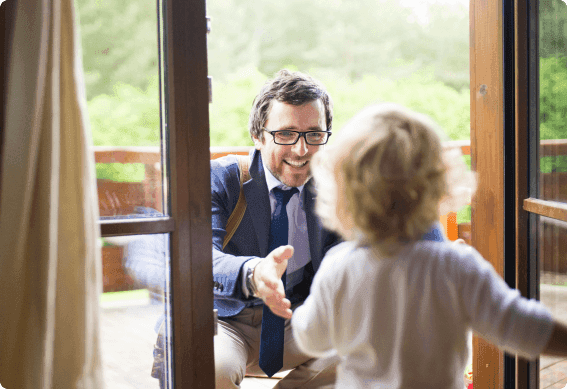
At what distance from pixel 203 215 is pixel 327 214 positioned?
0.43 m

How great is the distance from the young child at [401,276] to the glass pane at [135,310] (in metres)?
0.53

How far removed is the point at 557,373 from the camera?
1.33m

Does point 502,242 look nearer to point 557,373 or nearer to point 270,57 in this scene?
point 557,373

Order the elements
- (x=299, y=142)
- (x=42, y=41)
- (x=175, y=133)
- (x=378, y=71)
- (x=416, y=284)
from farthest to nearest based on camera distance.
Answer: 1. (x=378, y=71)
2. (x=299, y=142)
3. (x=175, y=133)
4. (x=42, y=41)
5. (x=416, y=284)

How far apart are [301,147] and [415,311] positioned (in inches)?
45.3

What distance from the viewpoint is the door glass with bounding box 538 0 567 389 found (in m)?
1.29

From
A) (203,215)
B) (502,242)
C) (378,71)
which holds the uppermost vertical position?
(378,71)

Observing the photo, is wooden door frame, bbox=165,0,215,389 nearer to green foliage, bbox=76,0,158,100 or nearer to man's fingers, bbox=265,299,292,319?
green foliage, bbox=76,0,158,100

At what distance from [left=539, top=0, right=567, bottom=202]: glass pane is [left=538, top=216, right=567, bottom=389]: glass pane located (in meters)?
0.09

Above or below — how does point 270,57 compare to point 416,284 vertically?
above

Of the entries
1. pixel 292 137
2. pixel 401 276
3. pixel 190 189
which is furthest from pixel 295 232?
pixel 401 276

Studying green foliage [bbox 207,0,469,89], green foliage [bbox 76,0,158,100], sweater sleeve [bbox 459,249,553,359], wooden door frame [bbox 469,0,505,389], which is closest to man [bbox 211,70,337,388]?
wooden door frame [bbox 469,0,505,389]

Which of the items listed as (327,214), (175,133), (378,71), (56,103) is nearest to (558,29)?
(327,214)

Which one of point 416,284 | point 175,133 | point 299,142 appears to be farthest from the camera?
point 299,142
